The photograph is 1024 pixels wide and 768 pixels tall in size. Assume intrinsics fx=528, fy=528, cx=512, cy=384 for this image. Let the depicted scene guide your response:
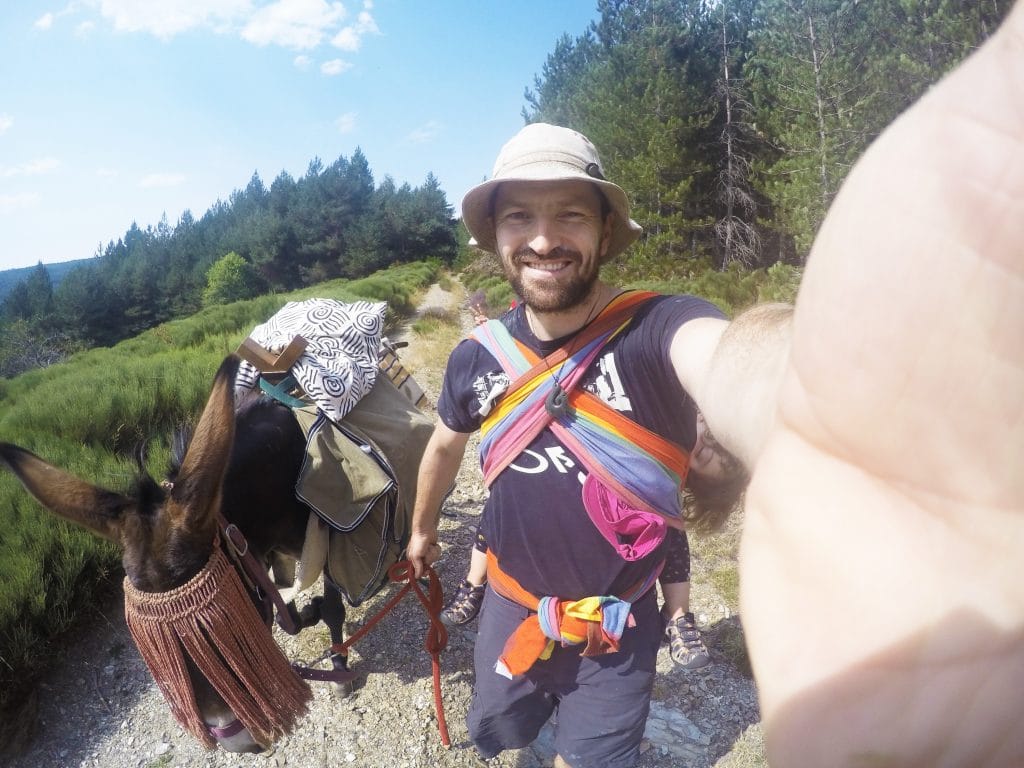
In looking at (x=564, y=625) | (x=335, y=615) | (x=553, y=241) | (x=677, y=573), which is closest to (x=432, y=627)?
(x=335, y=615)

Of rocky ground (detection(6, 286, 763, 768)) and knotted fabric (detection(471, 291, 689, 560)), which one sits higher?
knotted fabric (detection(471, 291, 689, 560))

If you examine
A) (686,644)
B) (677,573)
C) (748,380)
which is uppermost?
(748,380)

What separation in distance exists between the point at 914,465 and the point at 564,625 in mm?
1311

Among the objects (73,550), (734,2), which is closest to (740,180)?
(734,2)

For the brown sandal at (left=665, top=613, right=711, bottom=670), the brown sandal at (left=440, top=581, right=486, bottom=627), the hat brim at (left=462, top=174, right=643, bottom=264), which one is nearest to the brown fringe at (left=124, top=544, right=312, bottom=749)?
the brown sandal at (left=440, top=581, right=486, bottom=627)

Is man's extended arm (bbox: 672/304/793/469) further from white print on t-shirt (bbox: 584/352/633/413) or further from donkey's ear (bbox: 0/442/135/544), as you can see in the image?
donkey's ear (bbox: 0/442/135/544)

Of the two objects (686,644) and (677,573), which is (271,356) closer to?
(677,573)

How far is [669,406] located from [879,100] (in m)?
10.0

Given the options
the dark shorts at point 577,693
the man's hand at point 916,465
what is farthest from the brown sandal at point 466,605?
the man's hand at point 916,465

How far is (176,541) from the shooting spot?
1440 mm

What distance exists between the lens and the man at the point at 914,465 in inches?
12.7

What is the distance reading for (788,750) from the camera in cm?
39

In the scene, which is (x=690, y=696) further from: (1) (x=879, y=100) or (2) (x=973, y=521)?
(1) (x=879, y=100)

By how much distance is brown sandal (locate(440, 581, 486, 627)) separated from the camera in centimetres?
258
